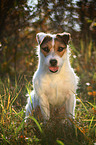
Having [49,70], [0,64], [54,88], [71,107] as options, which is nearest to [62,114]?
[71,107]

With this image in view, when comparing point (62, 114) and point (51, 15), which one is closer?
point (62, 114)

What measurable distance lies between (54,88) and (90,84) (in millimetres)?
2372

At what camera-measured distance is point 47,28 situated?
6875 millimetres

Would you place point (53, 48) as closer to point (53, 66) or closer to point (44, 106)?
point (53, 66)

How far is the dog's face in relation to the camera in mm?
3267

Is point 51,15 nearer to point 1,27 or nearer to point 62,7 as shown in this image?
point 62,7

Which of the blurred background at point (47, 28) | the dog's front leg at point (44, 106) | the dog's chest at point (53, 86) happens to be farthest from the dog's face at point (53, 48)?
the blurred background at point (47, 28)

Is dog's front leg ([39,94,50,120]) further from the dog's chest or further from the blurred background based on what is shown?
the blurred background

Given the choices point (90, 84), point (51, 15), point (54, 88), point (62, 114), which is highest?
point (51, 15)

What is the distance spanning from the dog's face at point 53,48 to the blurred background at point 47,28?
195cm

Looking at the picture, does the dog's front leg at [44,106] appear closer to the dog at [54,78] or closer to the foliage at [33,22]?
the dog at [54,78]

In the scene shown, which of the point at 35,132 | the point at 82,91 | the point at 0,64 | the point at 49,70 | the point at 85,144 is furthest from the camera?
the point at 0,64

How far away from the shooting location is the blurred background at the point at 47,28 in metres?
5.46

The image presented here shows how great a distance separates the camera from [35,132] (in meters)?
3.07
